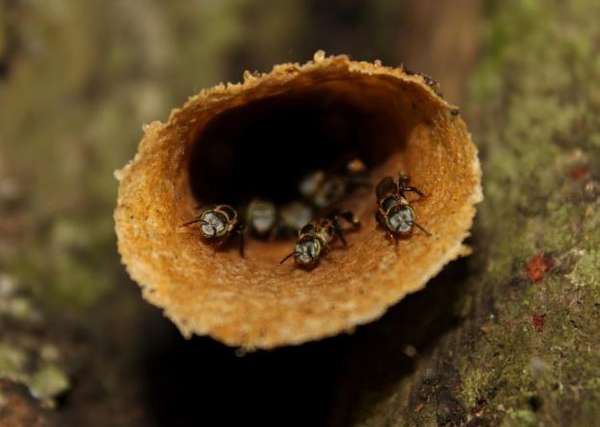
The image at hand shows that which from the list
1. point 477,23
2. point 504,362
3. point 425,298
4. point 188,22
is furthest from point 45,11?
point 504,362

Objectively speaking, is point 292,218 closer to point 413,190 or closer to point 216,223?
point 216,223

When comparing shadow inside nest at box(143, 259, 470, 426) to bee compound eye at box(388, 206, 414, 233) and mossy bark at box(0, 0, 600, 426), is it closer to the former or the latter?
mossy bark at box(0, 0, 600, 426)

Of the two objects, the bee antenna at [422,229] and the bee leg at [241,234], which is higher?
the bee leg at [241,234]

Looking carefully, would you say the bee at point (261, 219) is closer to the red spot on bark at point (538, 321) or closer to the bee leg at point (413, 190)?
the bee leg at point (413, 190)

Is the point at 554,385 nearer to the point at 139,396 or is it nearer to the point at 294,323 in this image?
the point at 294,323

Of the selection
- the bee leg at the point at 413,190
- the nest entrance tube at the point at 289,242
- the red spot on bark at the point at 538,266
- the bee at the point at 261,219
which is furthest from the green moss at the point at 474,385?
the bee at the point at 261,219

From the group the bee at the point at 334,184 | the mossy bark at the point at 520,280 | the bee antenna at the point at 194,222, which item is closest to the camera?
the mossy bark at the point at 520,280

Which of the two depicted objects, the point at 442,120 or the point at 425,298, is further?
the point at 425,298
